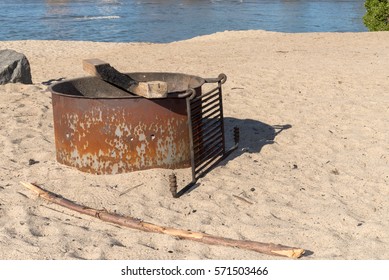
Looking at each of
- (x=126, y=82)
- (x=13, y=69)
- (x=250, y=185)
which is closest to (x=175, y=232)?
(x=250, y=185)

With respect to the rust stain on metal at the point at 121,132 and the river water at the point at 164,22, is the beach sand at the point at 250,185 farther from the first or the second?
the river water at the point at 164,22

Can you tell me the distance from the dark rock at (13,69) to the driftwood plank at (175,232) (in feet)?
16.1

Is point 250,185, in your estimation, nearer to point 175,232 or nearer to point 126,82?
point 175,232

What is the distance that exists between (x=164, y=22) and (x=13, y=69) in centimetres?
2564

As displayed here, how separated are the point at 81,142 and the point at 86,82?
1049 millimetres

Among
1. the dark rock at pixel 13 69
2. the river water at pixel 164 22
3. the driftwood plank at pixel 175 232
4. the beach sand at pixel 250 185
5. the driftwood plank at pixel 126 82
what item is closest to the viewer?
the driftwood plank at pixel 175 232

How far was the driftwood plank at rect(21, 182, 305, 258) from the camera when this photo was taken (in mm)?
4398

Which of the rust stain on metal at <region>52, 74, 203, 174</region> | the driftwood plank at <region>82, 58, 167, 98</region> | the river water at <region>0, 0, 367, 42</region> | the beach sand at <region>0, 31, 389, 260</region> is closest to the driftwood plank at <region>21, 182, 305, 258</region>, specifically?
the beach sand at <region>0, 31, 389, 260</region>

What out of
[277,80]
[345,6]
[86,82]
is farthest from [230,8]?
[86,82]

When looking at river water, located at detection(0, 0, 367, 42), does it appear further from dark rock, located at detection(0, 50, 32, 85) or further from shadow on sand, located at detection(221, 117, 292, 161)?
shadow on sand, located at detection(221, 117, 292, 161)

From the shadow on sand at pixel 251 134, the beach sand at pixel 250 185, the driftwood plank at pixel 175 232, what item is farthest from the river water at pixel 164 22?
the driftwood plank at pixel 175 232

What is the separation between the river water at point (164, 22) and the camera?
93.2ft

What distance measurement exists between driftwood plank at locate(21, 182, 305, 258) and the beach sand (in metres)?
0.05

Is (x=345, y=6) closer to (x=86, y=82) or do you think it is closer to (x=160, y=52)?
(x=160, y=52)
